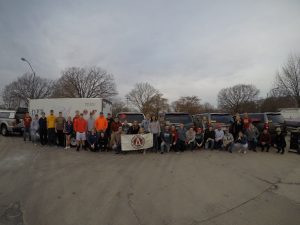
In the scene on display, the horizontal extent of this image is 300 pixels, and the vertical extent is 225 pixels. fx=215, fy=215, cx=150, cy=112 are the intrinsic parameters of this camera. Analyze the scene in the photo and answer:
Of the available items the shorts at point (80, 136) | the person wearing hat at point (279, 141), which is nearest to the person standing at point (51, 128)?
the shorts at point (80, 136)

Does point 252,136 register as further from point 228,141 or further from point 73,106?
point 73,106

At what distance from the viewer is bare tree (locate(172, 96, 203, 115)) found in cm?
7388

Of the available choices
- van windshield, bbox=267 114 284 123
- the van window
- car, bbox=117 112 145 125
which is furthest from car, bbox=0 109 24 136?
van windshield, bbox=267 114 284 123

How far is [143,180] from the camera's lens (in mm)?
6277

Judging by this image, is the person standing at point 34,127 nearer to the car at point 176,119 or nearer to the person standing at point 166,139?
the car at point 176,119

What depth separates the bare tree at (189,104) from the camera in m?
73.9

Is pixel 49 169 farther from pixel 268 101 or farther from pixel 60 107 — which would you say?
pixel 268 101

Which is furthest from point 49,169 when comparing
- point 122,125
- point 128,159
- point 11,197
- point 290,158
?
point 290,158

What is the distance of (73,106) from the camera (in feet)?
42.2

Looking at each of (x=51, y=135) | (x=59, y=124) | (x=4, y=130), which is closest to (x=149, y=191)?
(x=59, y=124)

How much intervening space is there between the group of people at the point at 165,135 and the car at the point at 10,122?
20.0ft

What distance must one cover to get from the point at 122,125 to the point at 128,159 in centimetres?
256

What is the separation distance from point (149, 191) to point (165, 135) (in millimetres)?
5264

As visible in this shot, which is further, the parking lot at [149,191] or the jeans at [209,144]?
the jeans at [209,144]
